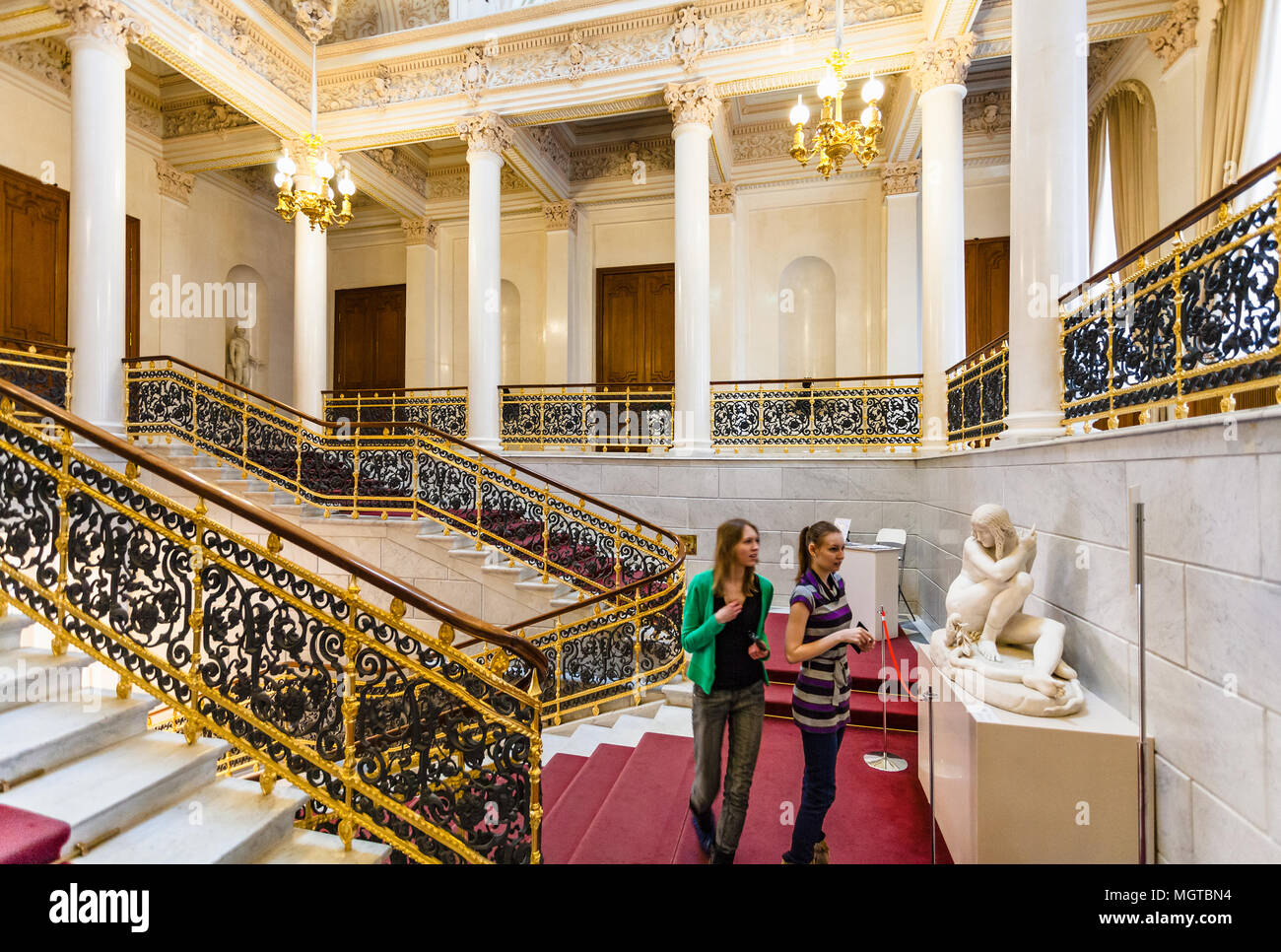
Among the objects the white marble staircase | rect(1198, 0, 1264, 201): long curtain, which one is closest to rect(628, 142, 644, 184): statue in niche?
rect(1198, 0, 1264, 201): long curtain

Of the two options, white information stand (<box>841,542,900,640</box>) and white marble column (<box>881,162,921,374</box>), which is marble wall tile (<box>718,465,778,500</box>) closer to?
white information stand (<box>841,542,900,640</box>)

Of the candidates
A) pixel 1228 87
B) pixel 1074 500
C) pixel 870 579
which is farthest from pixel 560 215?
pixel 1074 500

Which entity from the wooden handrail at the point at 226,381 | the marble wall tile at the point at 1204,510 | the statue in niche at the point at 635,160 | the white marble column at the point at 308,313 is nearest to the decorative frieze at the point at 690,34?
the statue in niche at the point at 635,160

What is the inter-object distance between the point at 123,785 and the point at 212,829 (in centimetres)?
39

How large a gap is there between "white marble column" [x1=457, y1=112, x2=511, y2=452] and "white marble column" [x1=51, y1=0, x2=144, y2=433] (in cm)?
423

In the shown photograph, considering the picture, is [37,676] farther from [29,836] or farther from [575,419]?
[575,419]

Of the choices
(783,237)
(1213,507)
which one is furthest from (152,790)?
(783,237)

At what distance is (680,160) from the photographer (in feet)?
28.9

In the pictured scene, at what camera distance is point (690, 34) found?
8.58 meters

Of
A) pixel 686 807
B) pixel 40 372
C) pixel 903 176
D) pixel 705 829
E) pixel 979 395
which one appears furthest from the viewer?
pixel 903 176

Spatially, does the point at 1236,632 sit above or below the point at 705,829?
above

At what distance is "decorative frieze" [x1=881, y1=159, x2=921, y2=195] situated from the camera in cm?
1054
